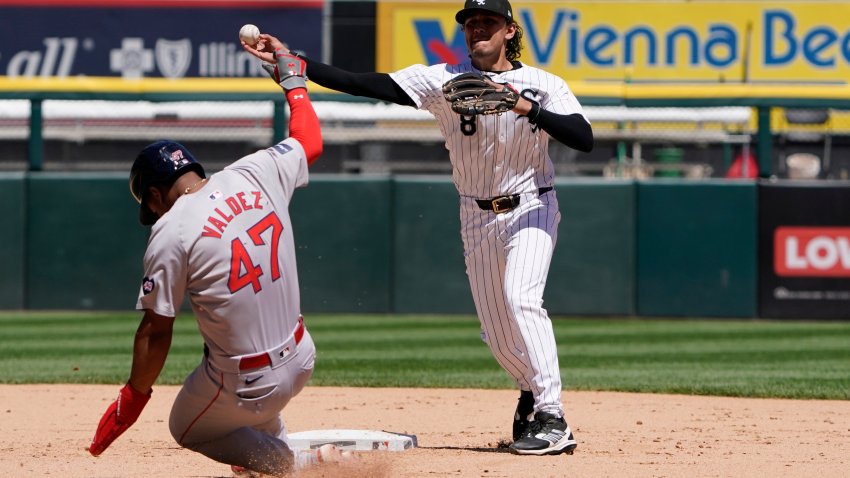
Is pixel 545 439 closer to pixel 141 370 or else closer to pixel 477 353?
pixel 141 370

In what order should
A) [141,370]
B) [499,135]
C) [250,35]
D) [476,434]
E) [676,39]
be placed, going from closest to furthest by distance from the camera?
[141,370] < [250,35] < [499,135] < [476,434] < [676,39]

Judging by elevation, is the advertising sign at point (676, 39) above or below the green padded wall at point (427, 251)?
above

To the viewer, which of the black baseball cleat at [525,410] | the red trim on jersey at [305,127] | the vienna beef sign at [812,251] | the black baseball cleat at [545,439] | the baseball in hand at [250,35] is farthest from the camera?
the vienna beef sign at [812,251]

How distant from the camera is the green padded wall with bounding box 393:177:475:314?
10.9 m

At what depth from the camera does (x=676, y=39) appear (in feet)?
56.7

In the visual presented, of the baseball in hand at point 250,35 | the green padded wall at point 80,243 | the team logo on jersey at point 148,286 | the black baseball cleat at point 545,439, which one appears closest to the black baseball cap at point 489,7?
the baseball in hand at point 250,35

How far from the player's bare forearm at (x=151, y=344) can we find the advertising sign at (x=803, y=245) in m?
7.56

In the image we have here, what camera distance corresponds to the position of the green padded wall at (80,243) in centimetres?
1088

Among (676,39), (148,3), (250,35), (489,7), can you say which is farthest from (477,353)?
(148,3)

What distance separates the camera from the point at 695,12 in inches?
683

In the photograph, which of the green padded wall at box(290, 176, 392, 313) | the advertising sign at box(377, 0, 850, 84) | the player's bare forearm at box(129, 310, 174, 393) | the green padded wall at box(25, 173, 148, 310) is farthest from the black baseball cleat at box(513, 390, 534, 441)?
the advertising sign at box(377, 0, 850, 84)

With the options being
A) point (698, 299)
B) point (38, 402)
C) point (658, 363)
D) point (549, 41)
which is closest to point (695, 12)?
point (549, 41)

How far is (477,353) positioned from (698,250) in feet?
8.25

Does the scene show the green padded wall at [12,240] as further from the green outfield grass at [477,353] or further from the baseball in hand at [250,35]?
the baseball in hand at [250,35]
